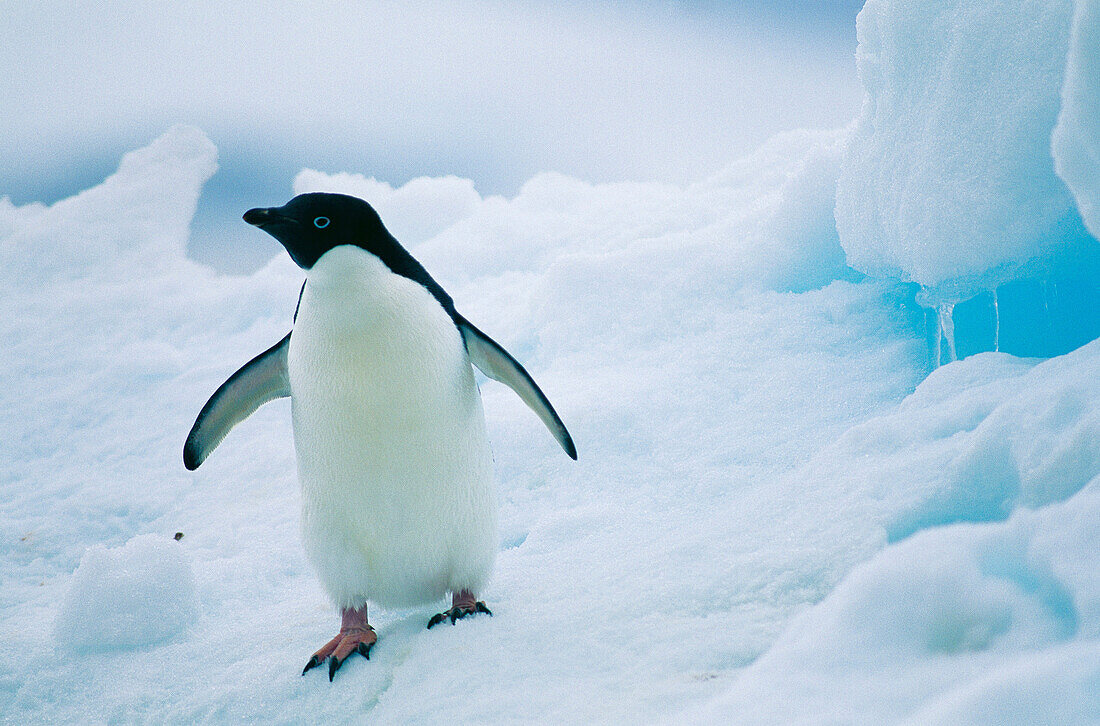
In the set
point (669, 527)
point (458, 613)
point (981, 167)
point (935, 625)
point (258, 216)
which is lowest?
point (935, 625)

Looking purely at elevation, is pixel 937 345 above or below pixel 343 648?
above

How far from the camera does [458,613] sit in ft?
3.82

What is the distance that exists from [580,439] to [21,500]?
2.04 meters

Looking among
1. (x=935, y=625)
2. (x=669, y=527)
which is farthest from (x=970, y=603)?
(x=669, y=527)

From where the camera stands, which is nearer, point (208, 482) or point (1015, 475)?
point (1015, 475)

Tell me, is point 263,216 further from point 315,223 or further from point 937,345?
point 937,345

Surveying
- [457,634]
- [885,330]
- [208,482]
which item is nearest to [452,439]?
[457,634]

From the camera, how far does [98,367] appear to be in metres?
3.65

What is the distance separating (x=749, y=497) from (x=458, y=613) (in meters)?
0.56

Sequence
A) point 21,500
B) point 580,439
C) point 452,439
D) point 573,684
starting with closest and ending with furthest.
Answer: point 573,684
point 452,439
point 580,439
point 21,500

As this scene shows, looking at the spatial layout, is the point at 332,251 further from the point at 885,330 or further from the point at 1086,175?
the point at 885,330

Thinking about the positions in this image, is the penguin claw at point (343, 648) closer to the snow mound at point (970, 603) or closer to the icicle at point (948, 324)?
the snow mound at point (970, 603)

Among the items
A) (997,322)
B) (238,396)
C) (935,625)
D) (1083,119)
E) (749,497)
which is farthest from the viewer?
(997,322)

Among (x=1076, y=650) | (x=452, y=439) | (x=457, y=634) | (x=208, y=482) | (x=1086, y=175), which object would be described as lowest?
(x=1076, y=650)
